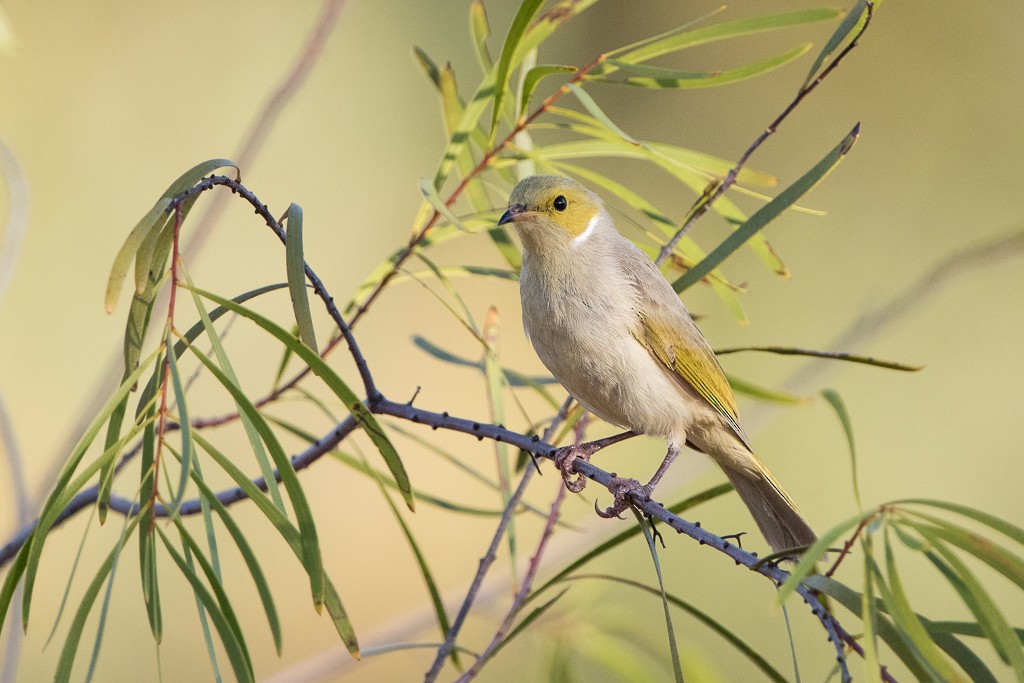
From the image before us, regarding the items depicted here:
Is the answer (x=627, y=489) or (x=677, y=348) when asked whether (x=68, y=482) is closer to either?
(x=627, y=489)

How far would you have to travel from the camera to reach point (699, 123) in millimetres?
5723

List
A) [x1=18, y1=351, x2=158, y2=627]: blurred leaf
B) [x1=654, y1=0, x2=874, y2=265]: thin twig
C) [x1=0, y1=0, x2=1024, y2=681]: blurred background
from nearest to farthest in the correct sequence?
[x1=18, y1=351, x2=158, y2=627]: blurred leaf, [x1=654, y1=0, x2=874, y2=265]: thin twig, [x1=0, y1=0, x2=1024, y2=681]: blurred background

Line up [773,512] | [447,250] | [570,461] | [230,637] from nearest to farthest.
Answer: [230,637], [570,461], [773,512], [447,250]

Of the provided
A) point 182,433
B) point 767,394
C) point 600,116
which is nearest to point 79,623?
point 182,433

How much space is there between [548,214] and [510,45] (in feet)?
2.71

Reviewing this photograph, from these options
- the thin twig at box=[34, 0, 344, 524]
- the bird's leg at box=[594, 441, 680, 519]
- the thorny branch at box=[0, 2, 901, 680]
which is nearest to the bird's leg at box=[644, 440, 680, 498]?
the bird's leg at box=[594, 441, 680, 519]

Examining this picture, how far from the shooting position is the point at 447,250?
17.3 ft

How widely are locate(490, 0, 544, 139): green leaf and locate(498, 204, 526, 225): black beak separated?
0.36 m

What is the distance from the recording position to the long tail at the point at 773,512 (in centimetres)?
212

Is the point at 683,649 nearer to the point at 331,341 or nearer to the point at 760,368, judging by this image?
the point at 331,341

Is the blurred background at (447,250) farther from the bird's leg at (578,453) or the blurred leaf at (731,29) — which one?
the blurred leaf at (731,29)

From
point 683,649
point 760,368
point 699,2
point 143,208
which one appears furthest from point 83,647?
point 699,2

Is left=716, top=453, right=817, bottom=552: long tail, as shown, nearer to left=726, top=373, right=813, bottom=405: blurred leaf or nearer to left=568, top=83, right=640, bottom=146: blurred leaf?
left=726, top=373, right=813, bottom=405: blurred leaf

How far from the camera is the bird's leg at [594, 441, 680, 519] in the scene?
1869 mm
